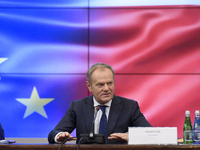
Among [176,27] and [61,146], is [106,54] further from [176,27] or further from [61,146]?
[61,146]

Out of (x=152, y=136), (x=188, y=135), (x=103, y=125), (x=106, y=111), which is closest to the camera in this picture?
(x=152, y=136)

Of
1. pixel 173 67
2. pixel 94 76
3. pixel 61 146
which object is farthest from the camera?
pixel 173 67

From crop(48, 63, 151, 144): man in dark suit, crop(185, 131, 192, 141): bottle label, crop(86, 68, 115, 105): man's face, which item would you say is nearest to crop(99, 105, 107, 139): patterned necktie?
crop(48, 63, 151, 144): man in dark suit

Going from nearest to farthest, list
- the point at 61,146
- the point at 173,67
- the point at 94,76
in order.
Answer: the point at 61,146 → the point at 94,76 → the point at 173,67

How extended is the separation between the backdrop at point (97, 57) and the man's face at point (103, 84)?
3.26ft

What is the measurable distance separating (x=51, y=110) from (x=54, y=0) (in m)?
1.27

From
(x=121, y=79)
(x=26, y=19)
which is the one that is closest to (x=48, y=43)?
(x=26, y=19)

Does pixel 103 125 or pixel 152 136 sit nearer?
pixel 152 136

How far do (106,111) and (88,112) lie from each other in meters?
0.14

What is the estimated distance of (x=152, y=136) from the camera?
1382 millimetres

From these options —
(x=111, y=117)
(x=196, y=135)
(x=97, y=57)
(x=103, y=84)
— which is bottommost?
(x=196, y=135)

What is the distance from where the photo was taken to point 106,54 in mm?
3156

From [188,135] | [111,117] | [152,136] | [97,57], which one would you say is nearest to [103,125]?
[111,117]

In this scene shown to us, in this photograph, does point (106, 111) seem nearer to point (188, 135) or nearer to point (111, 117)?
point (111, 117)
